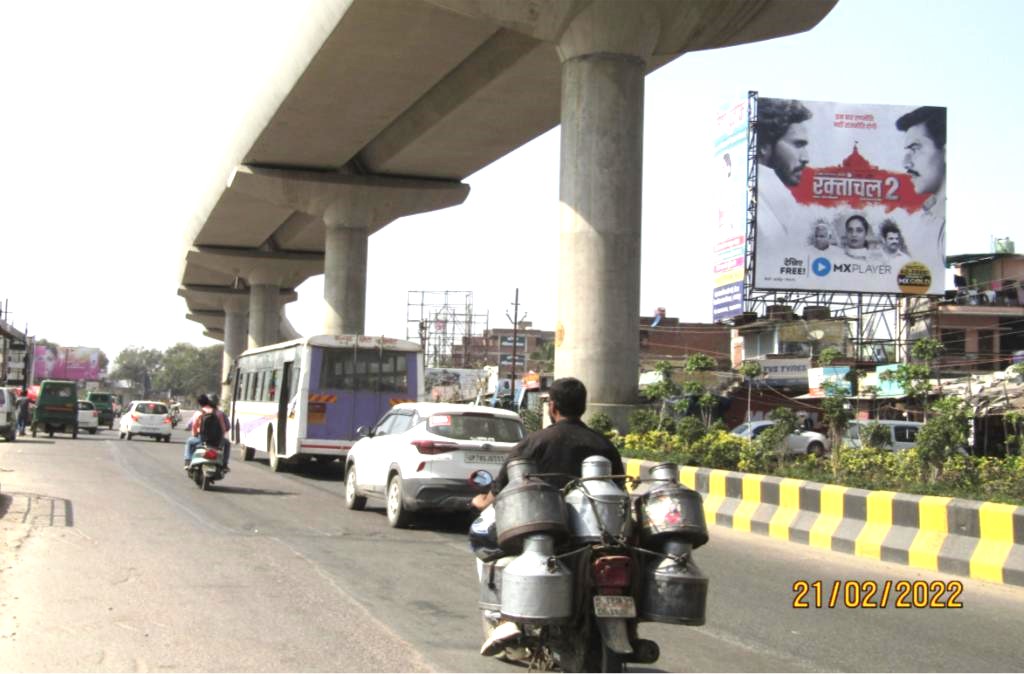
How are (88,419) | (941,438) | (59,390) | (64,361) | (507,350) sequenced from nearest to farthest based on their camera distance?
(941,438) → (59,390) → (88,419) → (507,350) → (64,361)

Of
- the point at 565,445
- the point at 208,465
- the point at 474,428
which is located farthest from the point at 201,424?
the point at 565,445

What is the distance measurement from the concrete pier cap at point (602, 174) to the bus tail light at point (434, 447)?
384 inches

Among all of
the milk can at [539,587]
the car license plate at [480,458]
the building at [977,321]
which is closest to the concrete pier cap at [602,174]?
the car license plate at [480,458]

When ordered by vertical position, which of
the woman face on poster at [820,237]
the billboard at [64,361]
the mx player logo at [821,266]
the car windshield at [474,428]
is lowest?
the car windshield at [474,428]

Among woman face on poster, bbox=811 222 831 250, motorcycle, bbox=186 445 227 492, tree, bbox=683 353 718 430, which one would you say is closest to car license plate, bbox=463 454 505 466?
motorcycle, bbox=186 445 227 492

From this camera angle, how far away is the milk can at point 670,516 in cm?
586

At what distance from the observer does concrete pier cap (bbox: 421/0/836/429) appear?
23.8m

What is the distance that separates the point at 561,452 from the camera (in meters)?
6.44

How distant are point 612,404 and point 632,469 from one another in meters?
5.98

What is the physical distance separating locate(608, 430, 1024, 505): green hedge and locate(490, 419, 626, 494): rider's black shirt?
6550mm

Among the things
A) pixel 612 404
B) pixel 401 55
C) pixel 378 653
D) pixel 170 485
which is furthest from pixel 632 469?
pixel 401 55

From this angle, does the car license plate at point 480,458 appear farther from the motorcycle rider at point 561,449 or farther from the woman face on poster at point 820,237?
the woman face on poster at point 820,237

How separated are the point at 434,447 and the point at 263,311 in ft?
175
